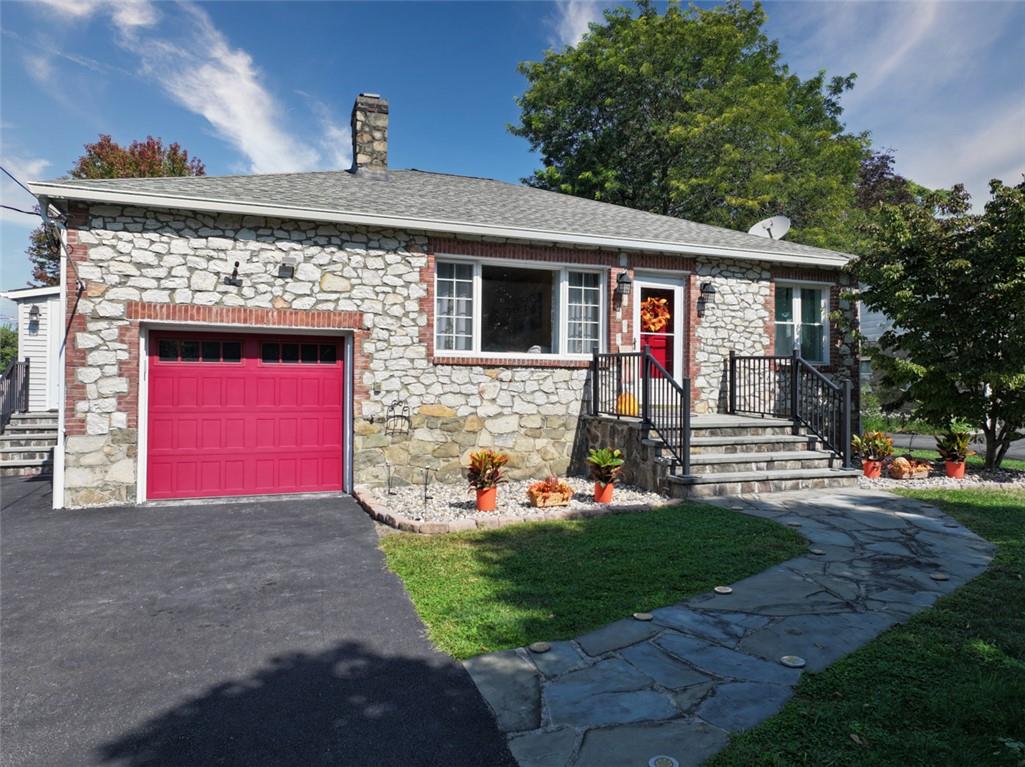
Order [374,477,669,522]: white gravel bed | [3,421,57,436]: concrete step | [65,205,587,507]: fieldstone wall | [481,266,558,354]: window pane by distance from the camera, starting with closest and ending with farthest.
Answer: [374,477,669,522]: white gravel bed, [65,205,587,507]: fieldstone wall, [481,266,558,354]: window pane, [3,421,57,436]: concrete step

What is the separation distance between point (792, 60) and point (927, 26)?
15.5 meters

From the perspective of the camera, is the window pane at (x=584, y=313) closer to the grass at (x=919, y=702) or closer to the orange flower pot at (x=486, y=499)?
the orange flower pot at (x=486, y=499)

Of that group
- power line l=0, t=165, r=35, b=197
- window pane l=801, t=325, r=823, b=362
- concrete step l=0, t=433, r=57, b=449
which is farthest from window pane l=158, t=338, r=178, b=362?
window pane l=801, t=325, r=823, b=362

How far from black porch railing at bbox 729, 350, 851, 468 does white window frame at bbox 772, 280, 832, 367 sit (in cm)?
69

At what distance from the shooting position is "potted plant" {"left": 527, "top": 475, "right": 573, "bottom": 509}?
6.52 meters

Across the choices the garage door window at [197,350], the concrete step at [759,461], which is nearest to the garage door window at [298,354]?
the garage door window at [197,350]

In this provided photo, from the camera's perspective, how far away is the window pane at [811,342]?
10.3 meters

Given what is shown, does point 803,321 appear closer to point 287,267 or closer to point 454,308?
point 454,308

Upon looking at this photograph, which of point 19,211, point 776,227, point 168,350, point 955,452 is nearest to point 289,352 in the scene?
point 168,350

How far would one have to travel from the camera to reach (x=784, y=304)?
10.2 metres

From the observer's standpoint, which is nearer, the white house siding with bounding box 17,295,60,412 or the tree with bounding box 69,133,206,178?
the white house siding with bounding box 17,295,60,412

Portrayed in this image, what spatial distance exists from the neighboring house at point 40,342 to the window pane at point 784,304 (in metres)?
14.9

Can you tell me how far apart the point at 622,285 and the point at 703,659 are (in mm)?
6652

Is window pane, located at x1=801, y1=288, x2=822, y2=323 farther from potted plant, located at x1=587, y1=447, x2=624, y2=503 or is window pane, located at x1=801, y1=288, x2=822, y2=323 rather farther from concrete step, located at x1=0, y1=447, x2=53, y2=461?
concrete step, located at x1=0, y1=447, x2=53, y2=461
